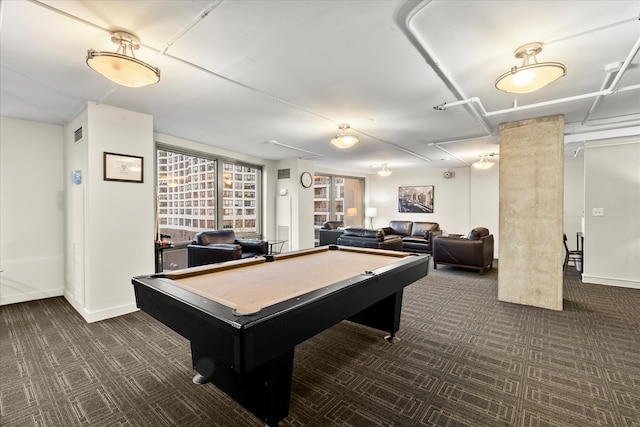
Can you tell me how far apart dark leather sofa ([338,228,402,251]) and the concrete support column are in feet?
7.73

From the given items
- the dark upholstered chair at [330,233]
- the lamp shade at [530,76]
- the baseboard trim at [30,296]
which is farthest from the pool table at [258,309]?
the dark upholstered chair at [330,233]

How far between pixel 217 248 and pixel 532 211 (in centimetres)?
448

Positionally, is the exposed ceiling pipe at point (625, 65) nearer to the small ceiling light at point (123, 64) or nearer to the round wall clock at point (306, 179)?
the small ceiling light at point (123, 64)

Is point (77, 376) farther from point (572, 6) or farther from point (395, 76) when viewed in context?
point (572, 6)

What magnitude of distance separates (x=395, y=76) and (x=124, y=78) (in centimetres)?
223

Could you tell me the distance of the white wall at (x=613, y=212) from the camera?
4.60 m

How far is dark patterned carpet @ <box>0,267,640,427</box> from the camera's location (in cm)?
181

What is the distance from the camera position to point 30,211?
402 cm

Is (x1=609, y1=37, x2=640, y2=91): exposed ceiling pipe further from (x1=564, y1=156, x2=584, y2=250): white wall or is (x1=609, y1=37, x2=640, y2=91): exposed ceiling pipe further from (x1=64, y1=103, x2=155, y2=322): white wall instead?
(x1=564, y1=156, x2=584, y2=250): white wall

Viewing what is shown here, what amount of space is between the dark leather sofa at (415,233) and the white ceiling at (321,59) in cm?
406

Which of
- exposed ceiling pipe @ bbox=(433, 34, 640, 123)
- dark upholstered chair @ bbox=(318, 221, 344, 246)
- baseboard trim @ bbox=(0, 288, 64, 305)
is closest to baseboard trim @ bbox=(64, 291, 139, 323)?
baseboard trim @ bbox=(0, 288, 64, 305)

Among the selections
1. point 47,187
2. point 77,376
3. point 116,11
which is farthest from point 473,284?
point 47,187

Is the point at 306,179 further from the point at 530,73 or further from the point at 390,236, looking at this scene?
the point at 530,73

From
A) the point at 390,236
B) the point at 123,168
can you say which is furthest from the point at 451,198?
the point at 123,168
